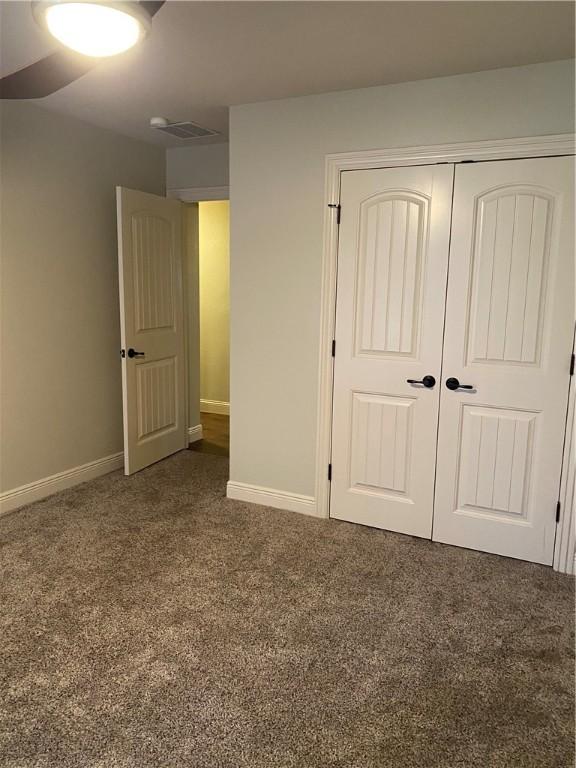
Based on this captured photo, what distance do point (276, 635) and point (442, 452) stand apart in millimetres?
1373

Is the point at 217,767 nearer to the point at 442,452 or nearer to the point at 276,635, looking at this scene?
the point at 276,635

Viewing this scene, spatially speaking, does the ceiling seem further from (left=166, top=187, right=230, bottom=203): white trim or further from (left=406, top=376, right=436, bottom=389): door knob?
(left=406, top=376, right=436, bottom=389): door knob

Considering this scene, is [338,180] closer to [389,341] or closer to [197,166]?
[389,341]

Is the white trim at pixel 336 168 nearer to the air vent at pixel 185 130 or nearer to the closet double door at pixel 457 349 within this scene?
the closet double door at pixel 457 349

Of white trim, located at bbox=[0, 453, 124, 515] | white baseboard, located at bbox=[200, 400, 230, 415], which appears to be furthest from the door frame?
white baseboard, located at bbox=[200, 400, 230, 415]

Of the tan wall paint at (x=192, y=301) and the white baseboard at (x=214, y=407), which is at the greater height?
the tan wall paint at (x=192, y=301)

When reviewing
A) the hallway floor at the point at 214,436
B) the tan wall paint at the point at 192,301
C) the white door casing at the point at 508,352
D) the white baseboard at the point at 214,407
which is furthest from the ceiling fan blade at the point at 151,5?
the white baseboard at the point at 214,407

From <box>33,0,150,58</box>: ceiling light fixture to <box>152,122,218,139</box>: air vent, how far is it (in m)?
1.88

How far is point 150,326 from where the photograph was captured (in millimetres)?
4238

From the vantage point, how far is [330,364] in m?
3.32

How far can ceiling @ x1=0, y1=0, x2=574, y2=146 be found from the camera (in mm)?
2146

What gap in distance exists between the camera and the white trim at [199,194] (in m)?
4.37

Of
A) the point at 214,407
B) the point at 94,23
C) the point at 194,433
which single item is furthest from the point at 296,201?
the point at 214,407

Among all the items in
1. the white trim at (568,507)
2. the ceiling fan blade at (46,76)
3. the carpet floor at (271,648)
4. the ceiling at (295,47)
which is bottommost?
the carpet floor at (271,648)
